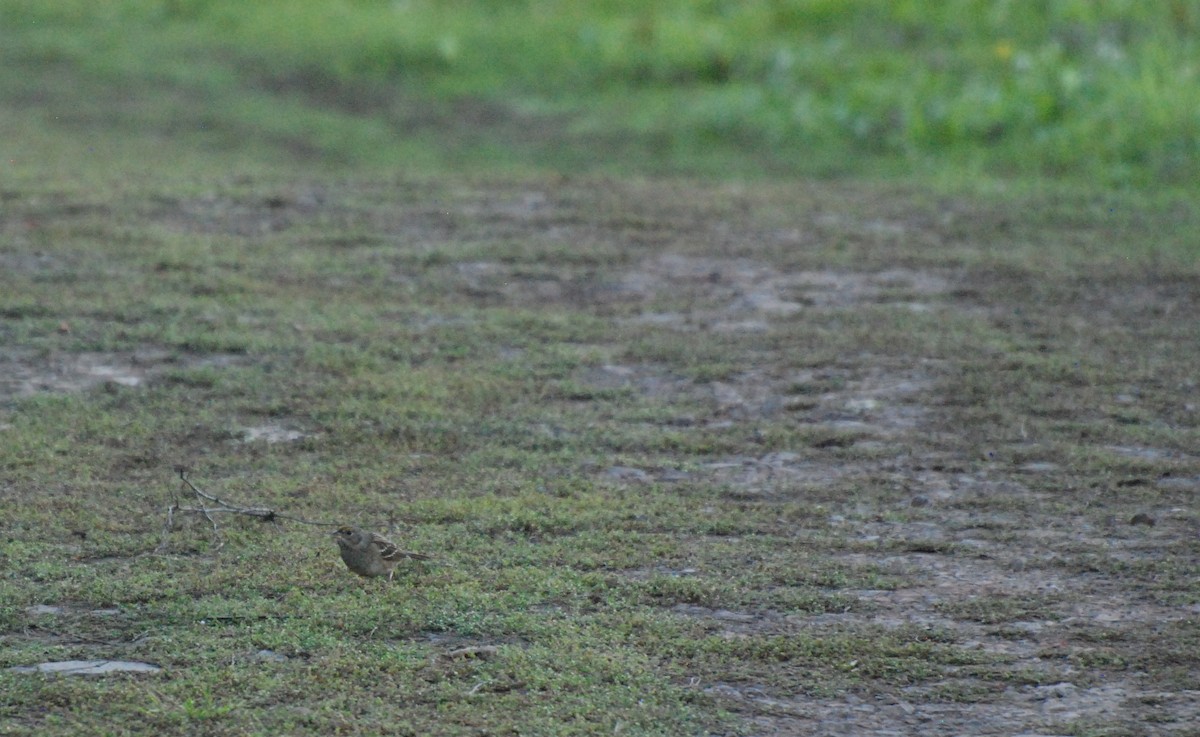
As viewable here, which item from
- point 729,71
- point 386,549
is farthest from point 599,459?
point 729,71

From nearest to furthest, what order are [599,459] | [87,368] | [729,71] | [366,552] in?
1. [366,552]
2. [599,459]
3. [87,368]
4. [729,71]

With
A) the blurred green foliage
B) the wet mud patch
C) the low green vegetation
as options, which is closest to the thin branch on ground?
the low green vegetation

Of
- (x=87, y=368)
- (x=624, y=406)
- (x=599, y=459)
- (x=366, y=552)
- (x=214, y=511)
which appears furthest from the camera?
(x=87, y=368)

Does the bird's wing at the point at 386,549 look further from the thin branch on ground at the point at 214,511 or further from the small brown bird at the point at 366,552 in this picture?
the thin branch on ground at the point at 214,511

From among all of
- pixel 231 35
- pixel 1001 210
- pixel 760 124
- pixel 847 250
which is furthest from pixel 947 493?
pixel 231 35

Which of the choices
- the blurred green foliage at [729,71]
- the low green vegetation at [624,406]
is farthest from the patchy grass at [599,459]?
the blurred green foliage at [729,71]

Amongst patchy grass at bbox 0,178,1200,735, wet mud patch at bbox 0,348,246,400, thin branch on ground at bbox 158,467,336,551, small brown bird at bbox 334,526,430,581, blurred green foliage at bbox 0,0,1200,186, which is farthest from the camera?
blurred green foliage at bbox 0,0,1200,186

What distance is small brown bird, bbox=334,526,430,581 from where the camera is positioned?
326 centimetres

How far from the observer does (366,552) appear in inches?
128

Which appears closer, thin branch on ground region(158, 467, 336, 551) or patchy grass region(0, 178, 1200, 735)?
patchy grass region(0, 178, 1200, 735)

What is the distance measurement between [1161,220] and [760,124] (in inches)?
106

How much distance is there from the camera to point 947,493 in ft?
13.0

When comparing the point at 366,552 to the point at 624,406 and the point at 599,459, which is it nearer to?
the point at 599,459

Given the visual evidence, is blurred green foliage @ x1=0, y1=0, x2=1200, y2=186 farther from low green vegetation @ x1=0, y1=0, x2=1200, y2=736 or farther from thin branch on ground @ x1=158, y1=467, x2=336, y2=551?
thin branch on ground @ x1=158, y1=467, x2=336, y2=551
